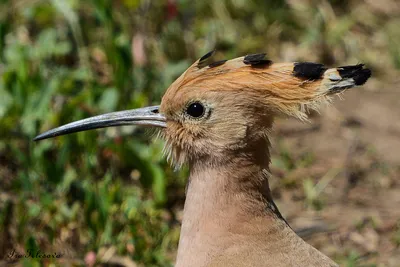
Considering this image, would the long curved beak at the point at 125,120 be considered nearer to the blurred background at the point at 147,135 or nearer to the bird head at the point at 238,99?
the bird head at the point at 238,99

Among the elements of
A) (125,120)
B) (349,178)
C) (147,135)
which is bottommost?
(349,178)

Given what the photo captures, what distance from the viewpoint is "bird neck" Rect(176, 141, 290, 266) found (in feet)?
9.64

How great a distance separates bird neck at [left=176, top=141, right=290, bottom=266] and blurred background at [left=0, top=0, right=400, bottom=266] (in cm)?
72

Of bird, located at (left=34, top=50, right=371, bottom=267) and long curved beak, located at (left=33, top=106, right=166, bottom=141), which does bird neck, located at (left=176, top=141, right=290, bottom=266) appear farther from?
long curved beak, located at (left=33, top=106, right=166, bottom=141)

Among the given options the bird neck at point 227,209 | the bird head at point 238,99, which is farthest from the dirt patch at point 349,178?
the bird head at point 238,99

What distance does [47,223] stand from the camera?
3811 mm

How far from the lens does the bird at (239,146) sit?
2.90m

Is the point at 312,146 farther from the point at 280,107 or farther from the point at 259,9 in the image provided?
the point at 280,107

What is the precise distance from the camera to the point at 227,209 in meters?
2.97

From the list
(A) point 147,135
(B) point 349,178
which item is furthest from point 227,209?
(B) point 349,178

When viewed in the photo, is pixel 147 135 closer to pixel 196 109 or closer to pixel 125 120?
pixel 125 120

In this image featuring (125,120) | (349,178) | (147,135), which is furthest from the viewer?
(349,178)

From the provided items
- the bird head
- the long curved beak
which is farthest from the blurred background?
the bird head

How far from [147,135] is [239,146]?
2.13 feet
